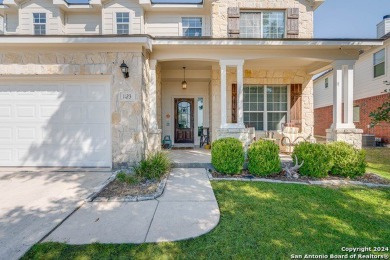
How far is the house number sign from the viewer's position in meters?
5.48

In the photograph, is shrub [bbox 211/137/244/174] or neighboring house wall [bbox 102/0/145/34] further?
neighboring house wall [bbox 102/0/145/34]

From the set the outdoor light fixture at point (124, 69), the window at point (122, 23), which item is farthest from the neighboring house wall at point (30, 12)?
the outdoor light fixture at point (124, 69)

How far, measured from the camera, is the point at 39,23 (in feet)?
30.0

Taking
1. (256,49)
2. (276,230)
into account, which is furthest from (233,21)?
(276,230)

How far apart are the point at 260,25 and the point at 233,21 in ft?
3.53

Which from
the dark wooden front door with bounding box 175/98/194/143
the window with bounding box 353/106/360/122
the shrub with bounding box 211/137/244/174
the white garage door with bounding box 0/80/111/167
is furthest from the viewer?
the window with bounding box 353/106/360/122

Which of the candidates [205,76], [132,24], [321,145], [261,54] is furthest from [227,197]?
[132,24]

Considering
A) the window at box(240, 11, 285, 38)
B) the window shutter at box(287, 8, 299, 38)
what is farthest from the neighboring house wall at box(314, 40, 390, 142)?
the window at box(240, 11, 285, 38)

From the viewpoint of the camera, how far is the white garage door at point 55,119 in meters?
5.59

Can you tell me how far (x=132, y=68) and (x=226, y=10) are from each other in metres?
4.87

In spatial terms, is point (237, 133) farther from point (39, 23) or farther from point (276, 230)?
point (39, 23)

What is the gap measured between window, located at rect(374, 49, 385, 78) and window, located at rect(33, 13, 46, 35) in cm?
1653

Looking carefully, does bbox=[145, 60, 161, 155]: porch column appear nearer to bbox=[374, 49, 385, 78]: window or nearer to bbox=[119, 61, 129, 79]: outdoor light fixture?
bbox=[119, 61, 129, 79]: outdoor light fixture

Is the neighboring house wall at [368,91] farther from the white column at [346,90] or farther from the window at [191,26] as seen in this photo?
the window at [191,26]
